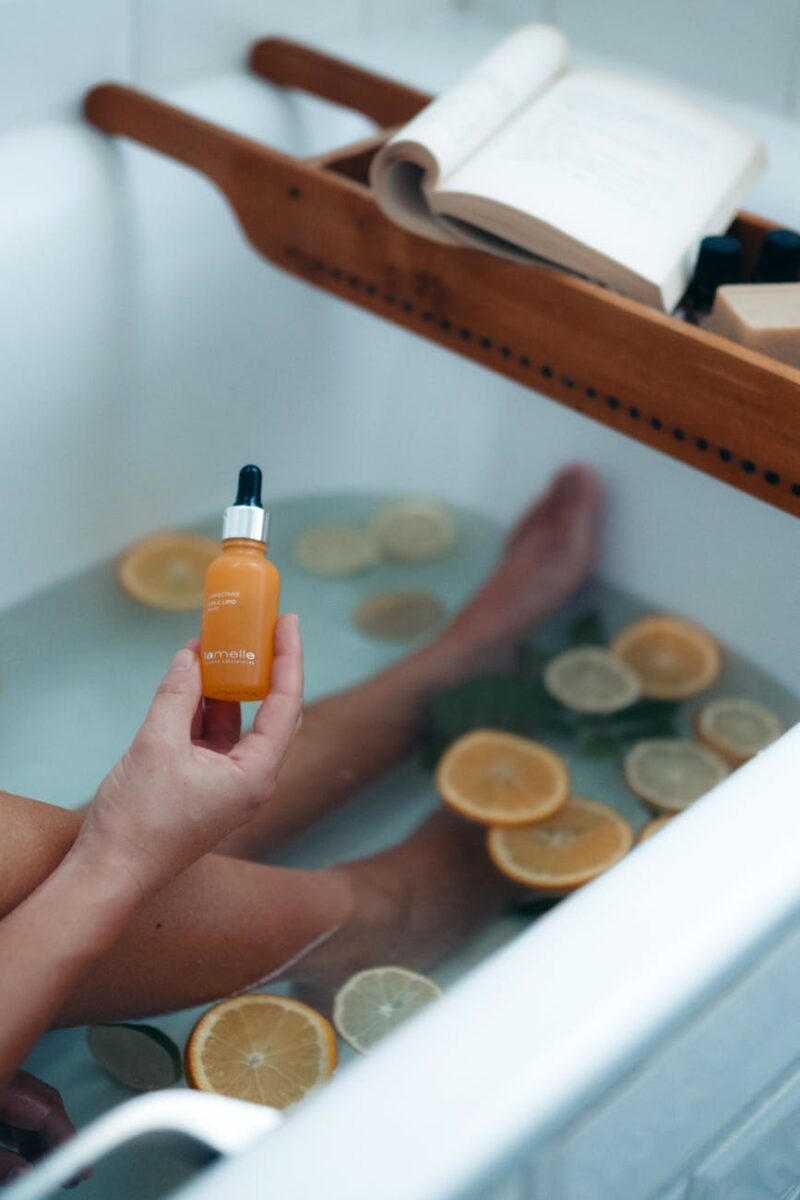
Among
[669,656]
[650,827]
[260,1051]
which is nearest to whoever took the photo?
[260,1051]

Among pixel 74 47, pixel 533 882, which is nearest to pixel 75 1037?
pixel 533 882

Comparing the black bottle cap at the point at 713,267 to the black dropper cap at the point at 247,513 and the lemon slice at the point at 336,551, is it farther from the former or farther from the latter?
the lemon slice at the point at 336,551

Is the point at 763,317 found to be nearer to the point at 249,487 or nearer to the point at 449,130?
the point at 449,130

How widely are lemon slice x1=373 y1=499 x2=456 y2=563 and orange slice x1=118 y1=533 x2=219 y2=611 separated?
7.8 inches

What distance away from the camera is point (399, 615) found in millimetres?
1462

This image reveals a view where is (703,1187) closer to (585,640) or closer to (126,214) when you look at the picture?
(585,640)

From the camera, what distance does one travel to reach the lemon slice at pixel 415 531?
1.54 m

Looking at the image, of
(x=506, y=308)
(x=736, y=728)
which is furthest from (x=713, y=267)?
(x=736, y=728)

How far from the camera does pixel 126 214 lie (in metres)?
1.38

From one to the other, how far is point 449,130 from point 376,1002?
67cm

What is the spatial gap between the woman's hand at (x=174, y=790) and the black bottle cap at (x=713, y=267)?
0.52 metres

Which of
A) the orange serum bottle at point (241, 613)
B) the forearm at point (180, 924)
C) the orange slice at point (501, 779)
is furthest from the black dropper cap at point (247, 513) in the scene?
the orange slice at point (501, 779)

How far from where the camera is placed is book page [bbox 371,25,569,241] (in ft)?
3.48

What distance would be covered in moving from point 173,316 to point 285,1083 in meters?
0.83
